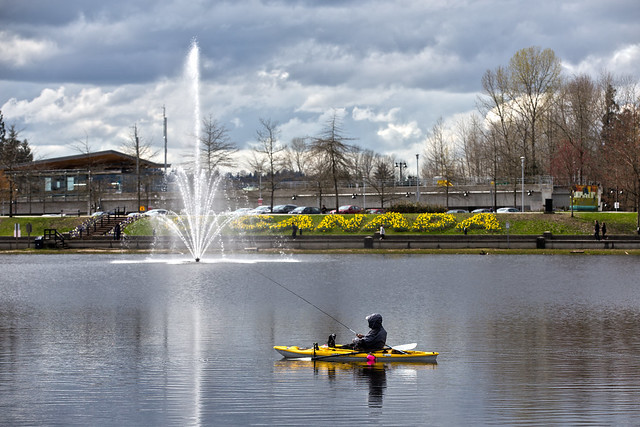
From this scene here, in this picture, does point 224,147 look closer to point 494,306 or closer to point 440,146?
point 440,146

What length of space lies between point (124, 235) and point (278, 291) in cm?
3840

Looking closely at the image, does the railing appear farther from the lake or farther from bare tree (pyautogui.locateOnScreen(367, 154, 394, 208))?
bare tree (pyautogui.locateOnScreen(367, 154, 394, 208))

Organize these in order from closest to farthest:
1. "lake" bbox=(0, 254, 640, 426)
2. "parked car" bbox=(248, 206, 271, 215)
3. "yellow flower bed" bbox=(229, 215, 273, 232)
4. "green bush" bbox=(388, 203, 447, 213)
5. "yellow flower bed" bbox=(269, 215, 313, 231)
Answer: "lake" bbox=(0, 254, 640, 426) → "yellow flower bed" bbox=(269, 215, 313, 231) → "yellow flower bed" bbox=(229, 215, 273, 232) → "green bush" bbox=(388, 203, 447, 213) → "parked car" bbox=(248, 206, 271, 215)

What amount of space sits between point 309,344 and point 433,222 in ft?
169

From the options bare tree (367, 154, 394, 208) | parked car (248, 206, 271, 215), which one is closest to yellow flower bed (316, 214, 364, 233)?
parked car (248, 206, 271, 215)

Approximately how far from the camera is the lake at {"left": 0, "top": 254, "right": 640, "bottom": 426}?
52.5ft

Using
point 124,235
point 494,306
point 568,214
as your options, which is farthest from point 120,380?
point 568,214

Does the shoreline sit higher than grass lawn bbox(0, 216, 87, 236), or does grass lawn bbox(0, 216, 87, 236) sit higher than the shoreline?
grass lawn bbox(0, 216, 87, 236)

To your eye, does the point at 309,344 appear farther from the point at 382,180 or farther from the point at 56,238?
the point at 382,180

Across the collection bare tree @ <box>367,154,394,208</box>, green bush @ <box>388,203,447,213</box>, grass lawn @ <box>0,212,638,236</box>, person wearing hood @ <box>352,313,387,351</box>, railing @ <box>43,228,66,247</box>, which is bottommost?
person wearing hood @ <box>352,313,387,351</box>

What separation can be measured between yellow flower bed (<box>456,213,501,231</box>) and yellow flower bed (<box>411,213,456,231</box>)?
106 centimetres

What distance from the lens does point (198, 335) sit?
24719 mm

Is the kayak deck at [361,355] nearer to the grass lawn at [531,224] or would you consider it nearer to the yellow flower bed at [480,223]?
the grass lawn at [531,224]

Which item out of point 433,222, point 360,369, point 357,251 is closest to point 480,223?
point 433,222
